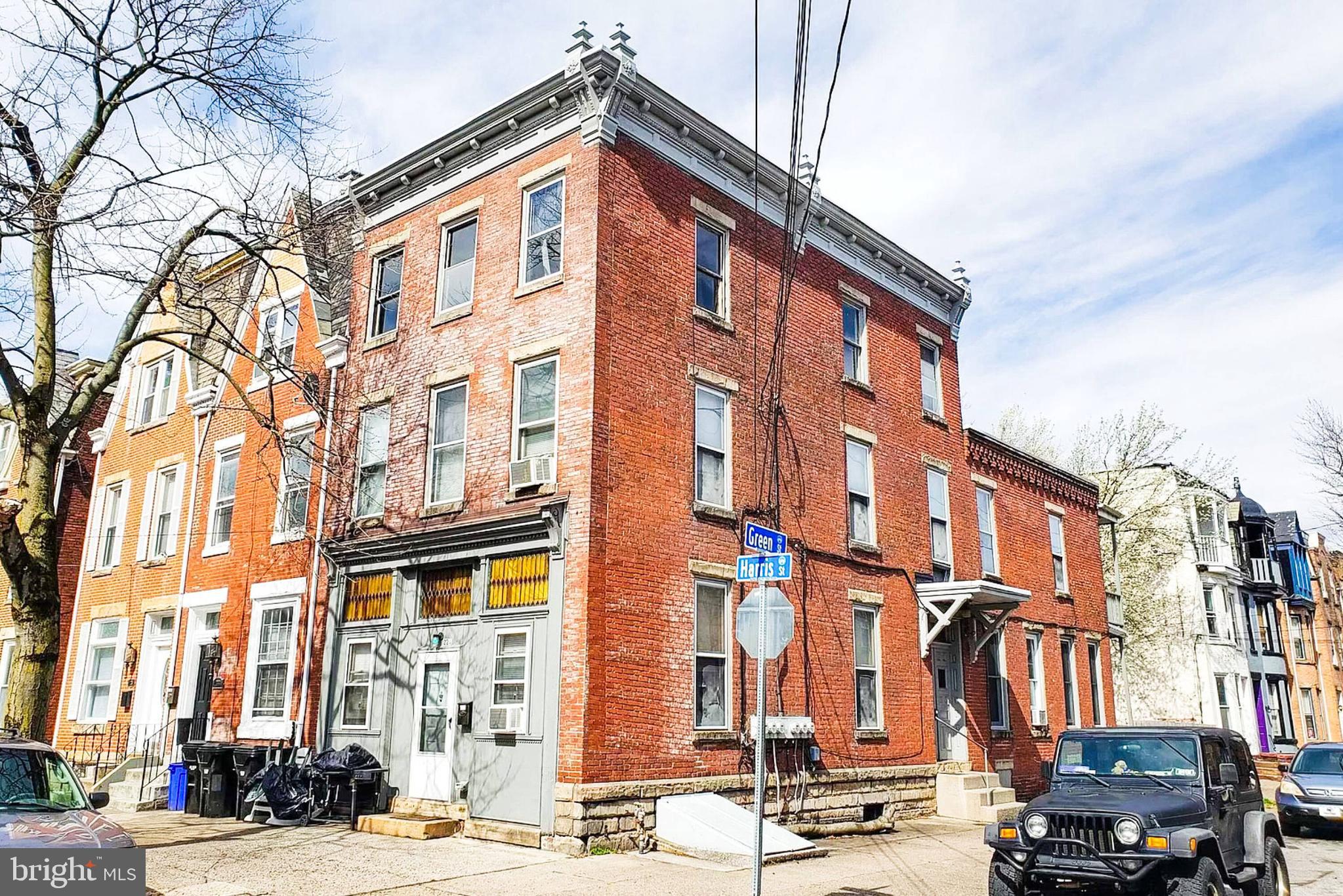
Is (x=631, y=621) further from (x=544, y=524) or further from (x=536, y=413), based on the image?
(x=536, y=413)

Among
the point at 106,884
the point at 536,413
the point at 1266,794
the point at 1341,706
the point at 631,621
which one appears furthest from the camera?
the point at 1341,706

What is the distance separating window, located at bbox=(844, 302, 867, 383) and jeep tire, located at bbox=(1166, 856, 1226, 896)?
41.9 ft

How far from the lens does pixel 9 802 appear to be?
8.20m

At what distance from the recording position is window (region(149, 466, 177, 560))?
22000mm

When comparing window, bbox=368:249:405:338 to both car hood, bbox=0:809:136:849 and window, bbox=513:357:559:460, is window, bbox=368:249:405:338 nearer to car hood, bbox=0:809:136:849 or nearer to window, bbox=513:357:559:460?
window, bbox=513:357:559:460

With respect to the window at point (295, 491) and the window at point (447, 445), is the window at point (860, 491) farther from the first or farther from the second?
the window at point (295, 491)

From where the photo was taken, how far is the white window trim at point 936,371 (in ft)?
73.9

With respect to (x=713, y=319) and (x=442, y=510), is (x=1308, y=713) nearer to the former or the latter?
(x=713, y=319)

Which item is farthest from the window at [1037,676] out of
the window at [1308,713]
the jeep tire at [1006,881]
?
the window at [1308,713]

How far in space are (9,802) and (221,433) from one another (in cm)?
1424

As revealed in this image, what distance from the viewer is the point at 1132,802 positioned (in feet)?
28.7

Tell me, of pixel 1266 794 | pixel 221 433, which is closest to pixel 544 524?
pixel 221 433

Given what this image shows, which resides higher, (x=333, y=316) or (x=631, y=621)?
(x=333, y=316)

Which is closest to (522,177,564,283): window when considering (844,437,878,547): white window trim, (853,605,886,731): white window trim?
(844,437,878,547): white window trim
